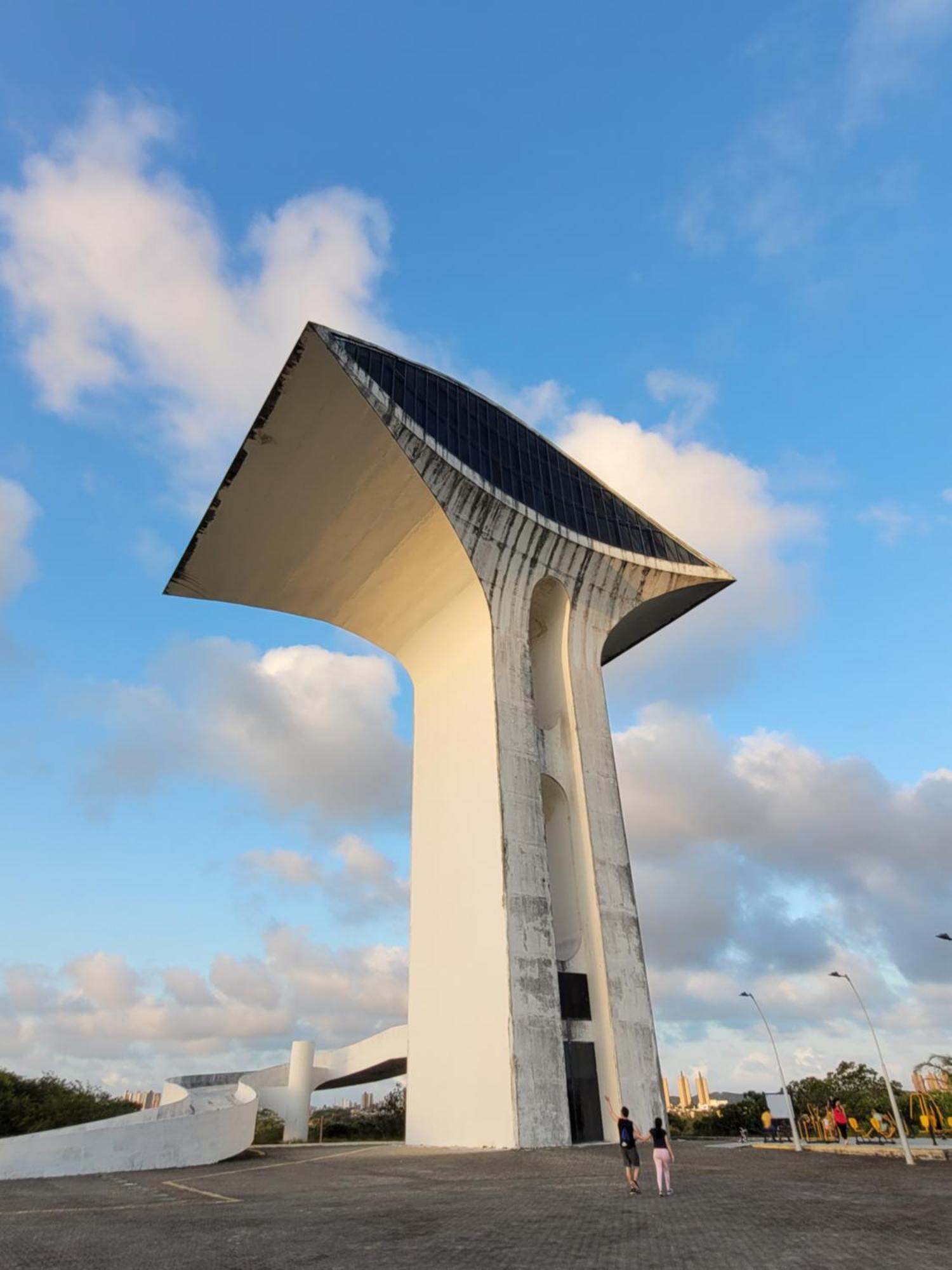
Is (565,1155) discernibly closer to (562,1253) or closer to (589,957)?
(589,957)

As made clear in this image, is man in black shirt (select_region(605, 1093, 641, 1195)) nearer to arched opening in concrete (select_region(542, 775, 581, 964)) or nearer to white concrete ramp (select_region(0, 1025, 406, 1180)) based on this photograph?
arched opening in concrete (select_region(542, 775, 581, 964))

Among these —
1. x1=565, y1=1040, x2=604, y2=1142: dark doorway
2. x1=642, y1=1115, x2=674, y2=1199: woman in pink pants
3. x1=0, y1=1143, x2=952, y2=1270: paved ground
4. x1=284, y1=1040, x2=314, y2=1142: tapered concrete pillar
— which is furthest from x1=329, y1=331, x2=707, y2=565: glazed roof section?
x1=284, y1=1040, x2=314, y2=1142: tapered concrete pillar

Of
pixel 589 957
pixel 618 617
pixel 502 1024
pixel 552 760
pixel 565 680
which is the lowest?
pixel 502 1024

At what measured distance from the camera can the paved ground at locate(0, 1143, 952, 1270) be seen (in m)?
6.70

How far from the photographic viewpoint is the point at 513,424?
28281 mm

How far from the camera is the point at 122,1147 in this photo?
16.9m

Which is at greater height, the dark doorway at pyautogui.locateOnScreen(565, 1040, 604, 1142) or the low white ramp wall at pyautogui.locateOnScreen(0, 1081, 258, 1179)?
the dark doorway at pyautogui.locateOnScreen(565, 1040, 604, 1142)

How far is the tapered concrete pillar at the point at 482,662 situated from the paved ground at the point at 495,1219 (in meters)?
4.69

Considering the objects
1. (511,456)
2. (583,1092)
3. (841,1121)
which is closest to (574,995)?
(583,1092)

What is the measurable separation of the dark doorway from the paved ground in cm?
403

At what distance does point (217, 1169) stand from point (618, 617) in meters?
18.5

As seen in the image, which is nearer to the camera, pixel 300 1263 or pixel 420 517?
pixel 300 1263

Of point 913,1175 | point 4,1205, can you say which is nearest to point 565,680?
point 913,1175

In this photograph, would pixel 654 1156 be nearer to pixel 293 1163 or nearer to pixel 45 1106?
pixel 293 1163
